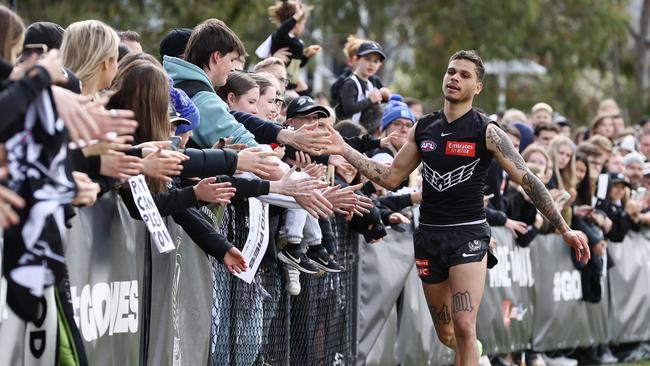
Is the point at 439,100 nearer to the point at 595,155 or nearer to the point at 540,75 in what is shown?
the point at 540,75

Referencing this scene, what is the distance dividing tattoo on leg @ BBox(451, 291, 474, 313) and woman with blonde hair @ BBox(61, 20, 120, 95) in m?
3.77

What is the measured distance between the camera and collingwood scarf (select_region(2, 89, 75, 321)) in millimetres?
5023

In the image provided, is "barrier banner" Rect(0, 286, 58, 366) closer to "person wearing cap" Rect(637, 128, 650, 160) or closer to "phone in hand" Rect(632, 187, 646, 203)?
"phone in hand" Rect(632, 187, 646, 203)

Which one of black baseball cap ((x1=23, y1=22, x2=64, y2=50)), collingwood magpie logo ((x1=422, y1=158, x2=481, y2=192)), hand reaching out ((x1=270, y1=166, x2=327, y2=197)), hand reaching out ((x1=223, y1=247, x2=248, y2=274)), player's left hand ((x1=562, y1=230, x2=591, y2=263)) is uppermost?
black baseball cap ((x1=23, y1=22, x2=64, y2=50))

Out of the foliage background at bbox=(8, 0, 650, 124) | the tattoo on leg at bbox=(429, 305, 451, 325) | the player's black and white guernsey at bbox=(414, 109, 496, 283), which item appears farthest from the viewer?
the foliage background at bbox=(8, 0, 650, 124)

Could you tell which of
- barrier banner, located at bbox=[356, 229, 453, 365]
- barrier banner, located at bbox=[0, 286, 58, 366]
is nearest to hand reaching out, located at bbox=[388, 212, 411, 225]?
barrier banner, located at bbox=[356, 229, 453, 365]

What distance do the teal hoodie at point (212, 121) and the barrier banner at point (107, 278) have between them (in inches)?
38.8

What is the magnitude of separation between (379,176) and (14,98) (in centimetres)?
488

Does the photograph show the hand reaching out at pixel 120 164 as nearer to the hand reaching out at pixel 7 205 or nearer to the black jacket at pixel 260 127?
the hand reaching out at pixel 7 205

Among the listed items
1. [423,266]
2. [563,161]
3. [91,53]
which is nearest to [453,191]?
[423,266]

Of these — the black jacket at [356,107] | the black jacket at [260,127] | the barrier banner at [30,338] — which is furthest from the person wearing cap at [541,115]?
the barrier banner at [30,338]

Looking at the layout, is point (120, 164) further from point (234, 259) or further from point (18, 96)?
point (234, 259)

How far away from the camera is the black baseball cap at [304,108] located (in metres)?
8.83

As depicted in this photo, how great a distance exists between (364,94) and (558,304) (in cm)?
338
